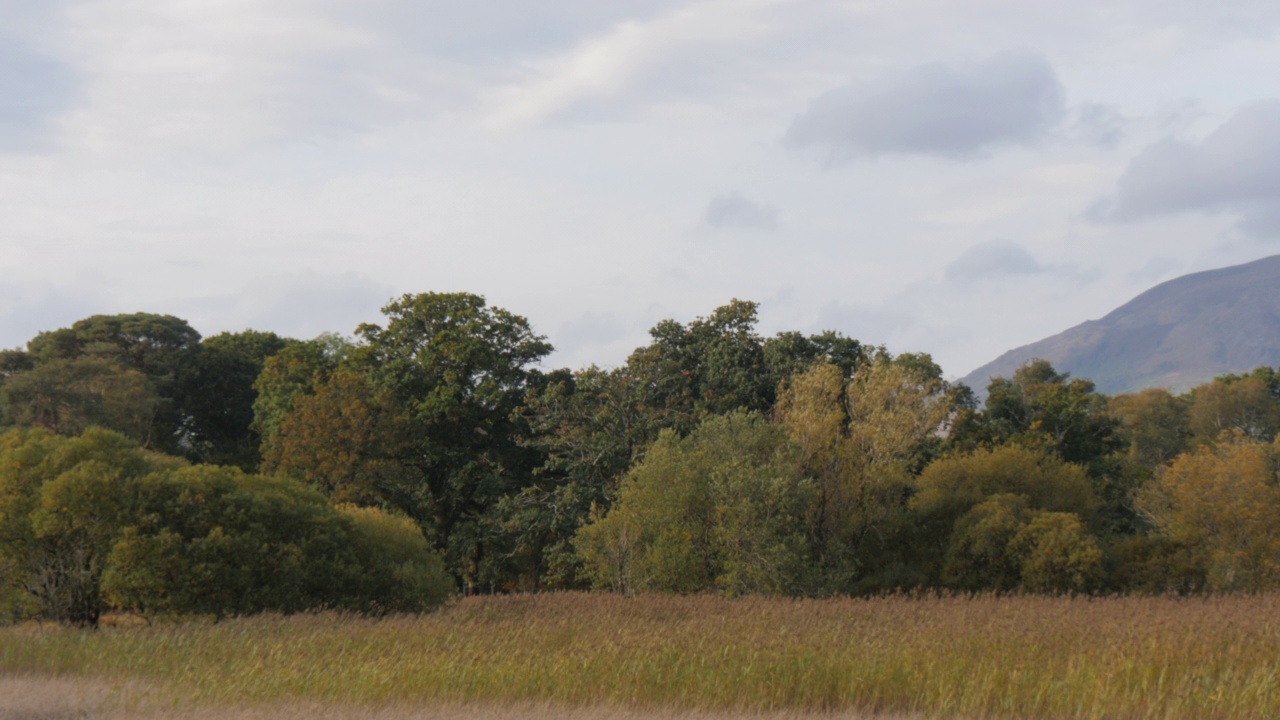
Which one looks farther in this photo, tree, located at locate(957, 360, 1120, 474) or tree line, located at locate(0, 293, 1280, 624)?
tree, located at locate(957, 360, 1120, 474)

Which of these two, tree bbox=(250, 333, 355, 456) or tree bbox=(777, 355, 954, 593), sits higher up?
tree bbox=(250, 333, 355, 456)

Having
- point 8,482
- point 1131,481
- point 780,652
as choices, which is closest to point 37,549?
point 8,482

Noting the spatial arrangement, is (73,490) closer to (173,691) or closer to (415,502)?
(173,691)

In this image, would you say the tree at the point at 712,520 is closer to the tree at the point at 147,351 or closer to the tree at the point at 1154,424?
the tree at the point at 147,351

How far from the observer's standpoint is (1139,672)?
41.0 feet

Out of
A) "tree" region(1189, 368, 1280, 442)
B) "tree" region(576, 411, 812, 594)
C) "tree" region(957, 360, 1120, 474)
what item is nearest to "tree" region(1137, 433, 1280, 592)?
"tree" region(957, 360, 1120, 474)

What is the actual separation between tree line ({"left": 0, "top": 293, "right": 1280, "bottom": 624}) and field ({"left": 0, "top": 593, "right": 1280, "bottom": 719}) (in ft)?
20.6

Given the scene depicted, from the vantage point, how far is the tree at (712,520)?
33.5m

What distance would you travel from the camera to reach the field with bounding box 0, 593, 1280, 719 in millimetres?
12031

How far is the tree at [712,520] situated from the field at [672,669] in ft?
51.5

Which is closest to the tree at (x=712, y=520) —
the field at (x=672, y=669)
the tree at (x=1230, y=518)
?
the tree at (x=1230, y=518)

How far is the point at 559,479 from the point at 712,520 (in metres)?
10.4

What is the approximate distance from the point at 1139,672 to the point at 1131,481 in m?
49.5

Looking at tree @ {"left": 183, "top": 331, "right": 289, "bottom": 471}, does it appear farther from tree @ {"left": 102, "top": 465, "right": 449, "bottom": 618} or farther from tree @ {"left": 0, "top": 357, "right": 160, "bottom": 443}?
tree @ {"left": 102, "top": 465, "right": 449, "bottom": 618}
